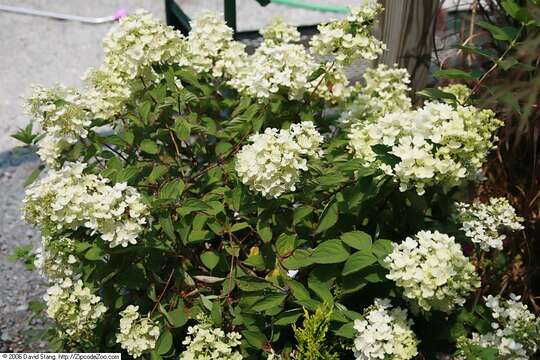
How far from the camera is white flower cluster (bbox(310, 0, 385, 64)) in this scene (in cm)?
187

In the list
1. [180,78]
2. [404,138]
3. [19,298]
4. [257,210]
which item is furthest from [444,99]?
[19,298]

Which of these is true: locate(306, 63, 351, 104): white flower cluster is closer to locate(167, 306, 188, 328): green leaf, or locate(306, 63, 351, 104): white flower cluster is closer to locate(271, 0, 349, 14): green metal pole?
locate(167, 306, 188, 328): green leaf

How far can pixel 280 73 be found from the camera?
1.89 m

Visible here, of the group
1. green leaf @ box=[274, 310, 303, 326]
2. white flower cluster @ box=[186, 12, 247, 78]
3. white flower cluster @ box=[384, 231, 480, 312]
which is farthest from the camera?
white flower cluster @ box=[186, 12, 247, 78]

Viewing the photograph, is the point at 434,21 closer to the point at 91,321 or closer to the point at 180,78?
the point at 180,78

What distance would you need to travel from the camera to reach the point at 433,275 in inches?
57.4

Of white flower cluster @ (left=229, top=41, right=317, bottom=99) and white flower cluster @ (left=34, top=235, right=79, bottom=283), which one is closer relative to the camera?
white flower cluster @ (left=34, top=235, right=79, bottom=283)

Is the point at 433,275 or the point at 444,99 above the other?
the point at 444,99

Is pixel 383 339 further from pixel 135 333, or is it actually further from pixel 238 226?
pixel 135 333

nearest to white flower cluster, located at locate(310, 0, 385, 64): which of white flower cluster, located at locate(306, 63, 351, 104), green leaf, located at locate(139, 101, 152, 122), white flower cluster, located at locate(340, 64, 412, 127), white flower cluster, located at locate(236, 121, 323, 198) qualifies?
white flower cluster, located at locate(306, 63, 351, 104)

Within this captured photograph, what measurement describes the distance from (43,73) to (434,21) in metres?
2.98

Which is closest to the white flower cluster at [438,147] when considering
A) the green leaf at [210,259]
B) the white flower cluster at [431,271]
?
the white flower cluster at [431,271]

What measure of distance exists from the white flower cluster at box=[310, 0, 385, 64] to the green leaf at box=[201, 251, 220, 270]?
0.64m

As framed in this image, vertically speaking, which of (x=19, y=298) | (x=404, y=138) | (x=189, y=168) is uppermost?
(x=404, y=138)
